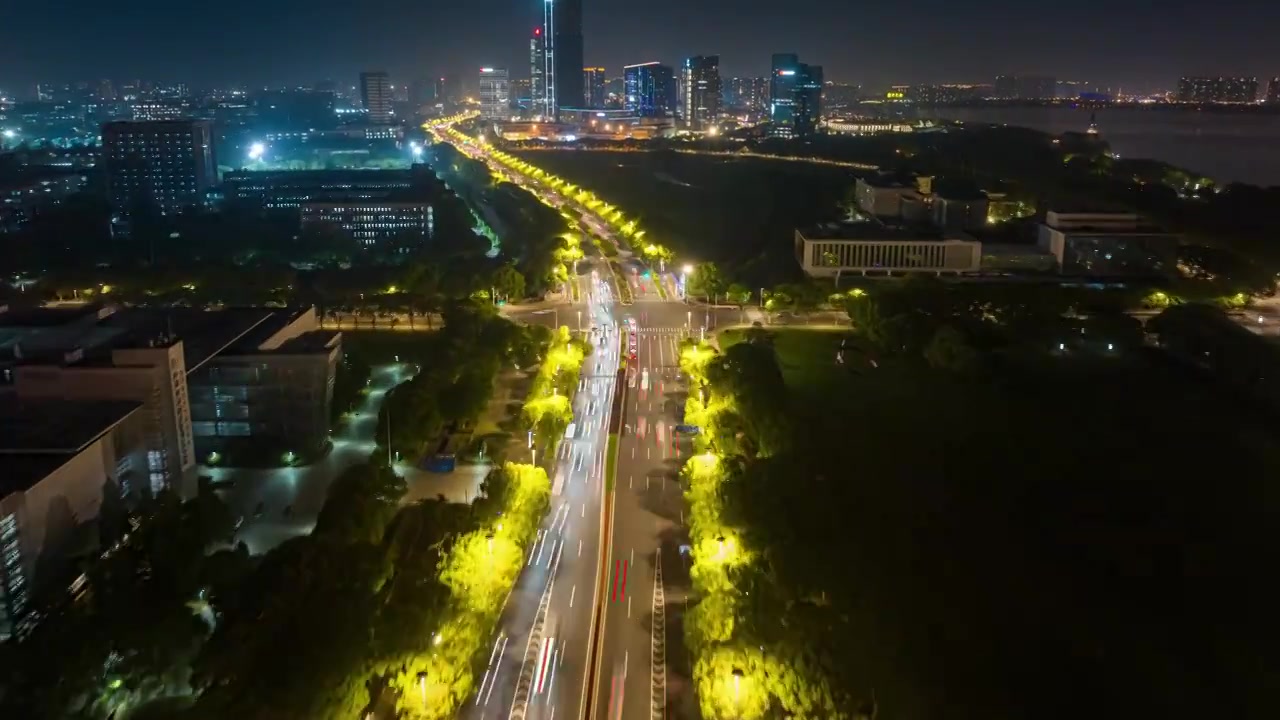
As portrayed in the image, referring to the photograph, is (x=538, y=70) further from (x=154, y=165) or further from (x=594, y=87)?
(x=154, y=165)

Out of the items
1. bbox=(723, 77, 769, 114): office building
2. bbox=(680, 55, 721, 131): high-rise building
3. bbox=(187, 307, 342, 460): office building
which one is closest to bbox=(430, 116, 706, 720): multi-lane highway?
bbox=(187, 307, 342, 460): office building

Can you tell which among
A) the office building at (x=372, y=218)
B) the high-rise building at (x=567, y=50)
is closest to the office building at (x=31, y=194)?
the office building at (x=372, y=218)

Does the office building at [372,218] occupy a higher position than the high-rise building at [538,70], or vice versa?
the high-rise building at [538,70]

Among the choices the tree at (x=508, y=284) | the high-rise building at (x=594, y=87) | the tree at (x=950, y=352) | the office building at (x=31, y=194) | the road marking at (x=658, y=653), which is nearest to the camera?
the road marking at (x=658, y=653)

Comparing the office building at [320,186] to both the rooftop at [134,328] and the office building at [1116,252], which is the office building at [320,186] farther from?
the office building at [1116,252]

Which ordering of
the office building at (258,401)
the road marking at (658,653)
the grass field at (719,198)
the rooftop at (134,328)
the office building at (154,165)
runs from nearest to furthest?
the road marking at (658,653)
the office building at (258,401)
the rooftop at (134,328)
the grass field at (719,198)
the office building at (154,165)

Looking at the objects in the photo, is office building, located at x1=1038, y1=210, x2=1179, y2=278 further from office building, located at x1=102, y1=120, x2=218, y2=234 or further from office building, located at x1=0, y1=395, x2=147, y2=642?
office building, located at x1=102, y1=120, x2=218, y2=234

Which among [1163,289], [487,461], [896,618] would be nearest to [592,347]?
[487,461]
